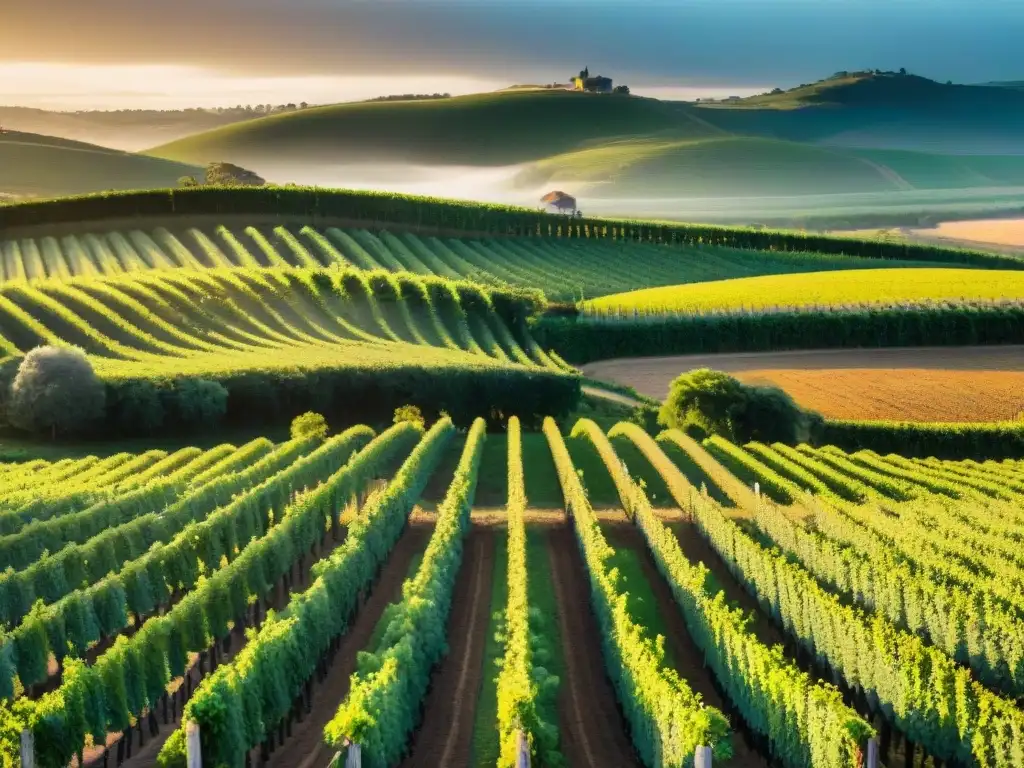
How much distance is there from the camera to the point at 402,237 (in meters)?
109

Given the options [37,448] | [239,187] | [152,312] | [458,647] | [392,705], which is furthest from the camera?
[239,187]

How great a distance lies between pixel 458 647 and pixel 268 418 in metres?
34.6

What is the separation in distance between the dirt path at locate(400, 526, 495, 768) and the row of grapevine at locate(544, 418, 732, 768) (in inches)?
104

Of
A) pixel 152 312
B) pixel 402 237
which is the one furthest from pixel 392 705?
pixel 402 237

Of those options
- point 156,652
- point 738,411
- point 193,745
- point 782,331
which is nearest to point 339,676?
point 156,652

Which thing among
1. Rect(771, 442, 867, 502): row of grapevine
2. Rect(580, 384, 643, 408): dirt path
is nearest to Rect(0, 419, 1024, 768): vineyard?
Rect(771, 442, 867, 502): row of grapevine

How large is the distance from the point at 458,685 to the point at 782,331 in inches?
2494

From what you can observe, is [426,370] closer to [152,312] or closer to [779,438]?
[779,438]

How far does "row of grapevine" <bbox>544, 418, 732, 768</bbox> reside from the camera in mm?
A: 18859

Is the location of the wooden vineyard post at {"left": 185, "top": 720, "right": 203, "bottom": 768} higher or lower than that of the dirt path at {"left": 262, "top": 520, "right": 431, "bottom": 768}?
higher

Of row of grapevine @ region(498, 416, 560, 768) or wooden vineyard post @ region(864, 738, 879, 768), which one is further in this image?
row of grapevine @ region(498, 416, 560, 768)

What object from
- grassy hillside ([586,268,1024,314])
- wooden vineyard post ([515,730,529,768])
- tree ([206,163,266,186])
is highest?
tree ([206,163,266,186])

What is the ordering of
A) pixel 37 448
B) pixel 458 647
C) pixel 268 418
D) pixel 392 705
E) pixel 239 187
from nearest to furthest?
pixel 392 705
pixel 458 647
pixel 37 448
pixel 268 418
pixel 239 187

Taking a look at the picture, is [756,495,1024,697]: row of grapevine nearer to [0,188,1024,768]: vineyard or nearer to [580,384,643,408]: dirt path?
[0,188,1024,768]: vineyard
